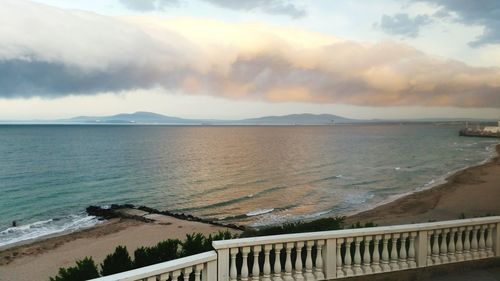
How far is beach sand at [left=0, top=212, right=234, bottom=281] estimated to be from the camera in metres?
17.9

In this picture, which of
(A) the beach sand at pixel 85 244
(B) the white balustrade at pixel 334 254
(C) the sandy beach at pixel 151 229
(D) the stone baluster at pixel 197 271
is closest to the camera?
(D) the stone baluster at pixel 197 271

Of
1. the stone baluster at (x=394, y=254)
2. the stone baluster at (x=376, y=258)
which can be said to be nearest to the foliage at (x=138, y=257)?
the stone baluster at (x=376, y=258)

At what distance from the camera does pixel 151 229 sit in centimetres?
2445

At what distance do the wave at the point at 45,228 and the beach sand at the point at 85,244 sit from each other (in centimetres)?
156

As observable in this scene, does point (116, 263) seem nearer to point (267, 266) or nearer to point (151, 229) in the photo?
point (267, 266)

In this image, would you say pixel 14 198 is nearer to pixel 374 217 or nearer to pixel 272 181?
pixel 272 181

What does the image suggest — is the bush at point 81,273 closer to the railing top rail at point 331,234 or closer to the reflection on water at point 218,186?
the railing top rail at point 331,234

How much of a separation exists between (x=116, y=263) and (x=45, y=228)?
2305 cm

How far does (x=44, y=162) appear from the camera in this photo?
213 ft

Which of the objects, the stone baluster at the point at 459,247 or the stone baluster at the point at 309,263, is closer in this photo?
the stone baluster at the point at 309,263

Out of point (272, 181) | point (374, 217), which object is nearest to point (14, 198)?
point (272, 181)

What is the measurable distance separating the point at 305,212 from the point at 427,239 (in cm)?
2381

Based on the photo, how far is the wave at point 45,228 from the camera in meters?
24.0

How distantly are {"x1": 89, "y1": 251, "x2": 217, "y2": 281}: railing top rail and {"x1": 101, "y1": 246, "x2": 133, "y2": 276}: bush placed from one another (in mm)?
1714
